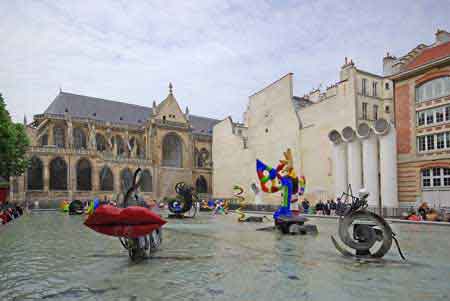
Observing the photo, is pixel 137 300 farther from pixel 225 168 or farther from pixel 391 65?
pixel 225 168

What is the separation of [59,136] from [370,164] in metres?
47.3

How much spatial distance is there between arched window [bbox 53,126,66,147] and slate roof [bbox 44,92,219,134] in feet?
8.63

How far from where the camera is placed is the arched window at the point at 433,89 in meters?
26.2

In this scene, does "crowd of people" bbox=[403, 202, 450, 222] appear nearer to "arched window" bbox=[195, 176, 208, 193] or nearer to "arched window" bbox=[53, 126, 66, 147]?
"arched window" bbox=[195, 176, 208, 193]

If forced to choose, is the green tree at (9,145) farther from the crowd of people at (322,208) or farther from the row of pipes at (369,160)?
the row of pipes at (369,160)

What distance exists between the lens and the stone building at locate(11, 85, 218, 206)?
5022cm

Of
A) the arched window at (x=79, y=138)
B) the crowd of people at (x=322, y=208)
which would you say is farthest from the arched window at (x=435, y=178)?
the arched window at (x=79, y=138)

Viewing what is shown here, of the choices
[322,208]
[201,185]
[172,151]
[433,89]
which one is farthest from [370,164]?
[201,185]

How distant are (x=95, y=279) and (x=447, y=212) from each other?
2476cm

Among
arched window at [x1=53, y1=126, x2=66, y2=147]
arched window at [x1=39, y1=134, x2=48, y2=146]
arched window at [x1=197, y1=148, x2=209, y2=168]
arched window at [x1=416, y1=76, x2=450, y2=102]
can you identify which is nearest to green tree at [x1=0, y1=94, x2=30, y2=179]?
arched window at [x1=39, y1=134, x2=48, y2=146]

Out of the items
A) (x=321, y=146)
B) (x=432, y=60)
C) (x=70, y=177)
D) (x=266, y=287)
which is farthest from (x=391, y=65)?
(x=70, y=177)

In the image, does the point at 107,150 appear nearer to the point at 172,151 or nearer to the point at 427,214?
the point at 172,151

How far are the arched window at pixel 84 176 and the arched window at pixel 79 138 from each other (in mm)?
5747

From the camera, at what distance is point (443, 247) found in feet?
37.3
